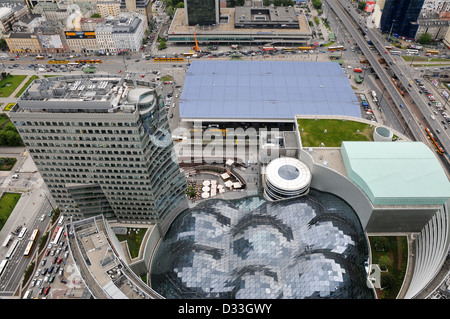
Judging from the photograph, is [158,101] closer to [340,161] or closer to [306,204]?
[306,204]

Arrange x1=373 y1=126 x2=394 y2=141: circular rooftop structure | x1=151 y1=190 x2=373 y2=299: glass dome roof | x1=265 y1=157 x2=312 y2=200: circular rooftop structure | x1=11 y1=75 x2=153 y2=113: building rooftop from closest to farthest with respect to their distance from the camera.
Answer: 1. x1=11 y1=75 x2=153 y2=113: building rooftop
2. x1=151 y1=190 x2=373 y2=299: glass dome roof
3. x1=265 y1=157 x2=312 y2=200: circular rooftop structure
4. x1=373 y1=126 x2=394 y2=141: circular rooftop structure

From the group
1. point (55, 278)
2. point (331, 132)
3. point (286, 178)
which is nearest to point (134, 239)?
point (55, 278)

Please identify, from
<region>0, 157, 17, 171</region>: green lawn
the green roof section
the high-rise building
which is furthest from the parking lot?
the green roof section

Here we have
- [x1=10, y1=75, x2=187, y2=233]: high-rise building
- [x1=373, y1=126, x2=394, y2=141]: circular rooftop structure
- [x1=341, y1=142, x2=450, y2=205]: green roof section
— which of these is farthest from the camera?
[x1=373, y1=126, x2=394, y2=141]: circular rooftop structure

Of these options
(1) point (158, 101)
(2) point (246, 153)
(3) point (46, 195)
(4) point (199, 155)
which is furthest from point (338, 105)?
(3) point (46, 195)

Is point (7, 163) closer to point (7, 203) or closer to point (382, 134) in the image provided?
point (7, 203)

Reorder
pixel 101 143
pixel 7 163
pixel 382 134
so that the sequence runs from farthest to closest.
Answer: pixel 7 163 → pixel 382 134 → pixel 101 143

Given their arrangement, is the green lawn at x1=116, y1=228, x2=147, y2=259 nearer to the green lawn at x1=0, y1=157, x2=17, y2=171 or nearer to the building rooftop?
the building rooftop

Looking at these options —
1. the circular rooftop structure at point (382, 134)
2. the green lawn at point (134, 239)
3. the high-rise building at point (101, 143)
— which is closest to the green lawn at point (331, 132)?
the circular rooftop structure at point (382, 134)
